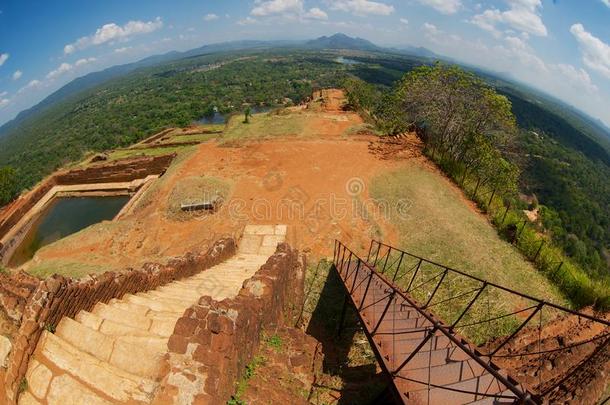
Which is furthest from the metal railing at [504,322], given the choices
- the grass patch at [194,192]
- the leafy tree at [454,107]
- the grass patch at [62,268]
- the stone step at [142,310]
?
the leafy tree at [454,107]

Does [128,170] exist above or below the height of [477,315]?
below

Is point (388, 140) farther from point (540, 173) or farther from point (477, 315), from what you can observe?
point (540, 173)

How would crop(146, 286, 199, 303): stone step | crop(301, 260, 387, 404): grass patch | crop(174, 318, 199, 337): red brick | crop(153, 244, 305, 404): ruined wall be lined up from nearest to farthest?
crop(153, 244, 305, 404): ruined wall, crop(174, 318, 199, 337): red brick, crop(301, 260, 387, 404): grass patch, crop(146, 286, 199, 303): stone step

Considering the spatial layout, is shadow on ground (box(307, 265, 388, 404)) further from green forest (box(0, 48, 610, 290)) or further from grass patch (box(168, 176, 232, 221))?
green forest (box(0, 48, 610, 290))

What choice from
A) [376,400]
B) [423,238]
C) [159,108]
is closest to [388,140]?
[423,238]

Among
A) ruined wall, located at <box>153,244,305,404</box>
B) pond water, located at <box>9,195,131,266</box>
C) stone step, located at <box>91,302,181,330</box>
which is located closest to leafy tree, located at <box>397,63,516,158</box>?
ruined wall, located at <box>153,244,305,404</box>

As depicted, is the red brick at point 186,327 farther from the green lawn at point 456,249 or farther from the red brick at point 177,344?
the green lawn at point 456,249
